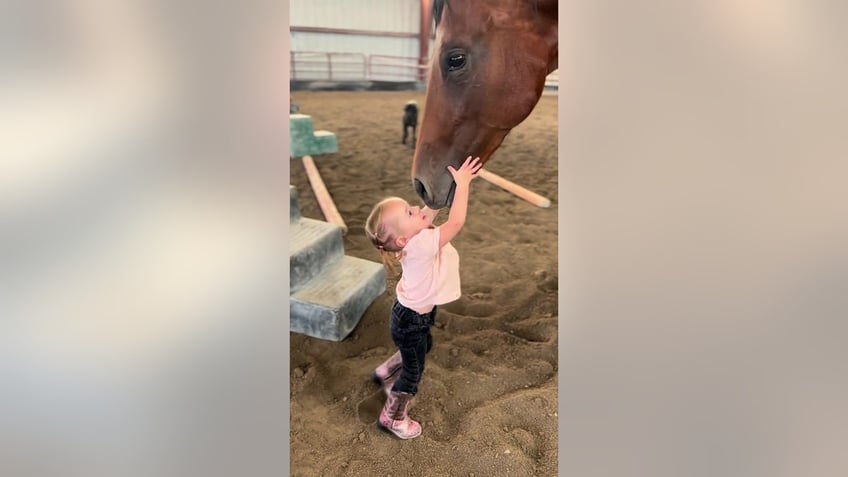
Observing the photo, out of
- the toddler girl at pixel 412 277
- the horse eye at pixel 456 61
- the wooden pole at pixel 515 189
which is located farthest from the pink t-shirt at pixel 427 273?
the horse eye at pixel 456 61

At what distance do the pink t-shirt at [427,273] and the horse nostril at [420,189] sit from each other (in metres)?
0.05

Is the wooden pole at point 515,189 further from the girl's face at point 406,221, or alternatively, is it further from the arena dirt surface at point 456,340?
the girl's face at point 406,221

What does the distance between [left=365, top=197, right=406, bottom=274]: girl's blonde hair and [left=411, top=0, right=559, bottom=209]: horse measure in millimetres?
60

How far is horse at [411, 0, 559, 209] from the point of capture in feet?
2.52

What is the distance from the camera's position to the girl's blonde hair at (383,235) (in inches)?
29.8

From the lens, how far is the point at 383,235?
76 cm

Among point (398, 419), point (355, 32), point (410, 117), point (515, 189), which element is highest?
point (355, 32)

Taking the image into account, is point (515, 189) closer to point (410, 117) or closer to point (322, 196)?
point (410, 117)

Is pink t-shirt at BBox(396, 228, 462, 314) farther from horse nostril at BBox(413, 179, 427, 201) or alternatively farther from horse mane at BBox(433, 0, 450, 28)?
horse mane at BBox(433, 0, 450, 28)

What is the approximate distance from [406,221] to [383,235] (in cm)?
4

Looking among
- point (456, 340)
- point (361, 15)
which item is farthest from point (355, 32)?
point (456, 340)
